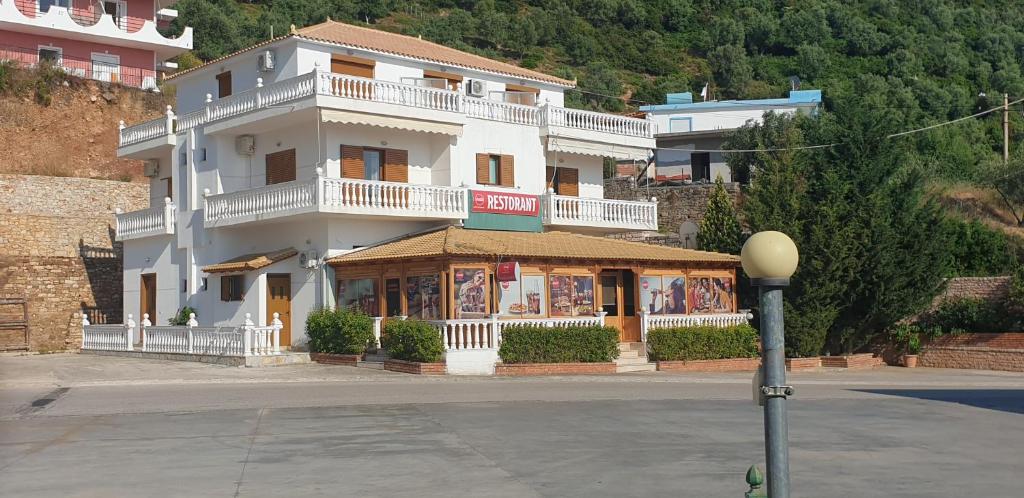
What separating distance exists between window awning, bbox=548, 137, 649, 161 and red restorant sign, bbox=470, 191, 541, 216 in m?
2.48

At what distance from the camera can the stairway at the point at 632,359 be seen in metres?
27.8

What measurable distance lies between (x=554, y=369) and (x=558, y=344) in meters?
0.73

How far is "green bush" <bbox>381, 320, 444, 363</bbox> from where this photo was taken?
25.3 m

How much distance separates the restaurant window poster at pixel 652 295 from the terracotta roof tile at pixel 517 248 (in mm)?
707

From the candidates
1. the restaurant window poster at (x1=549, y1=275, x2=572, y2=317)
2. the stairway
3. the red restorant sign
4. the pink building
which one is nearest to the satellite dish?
the red restorant sign

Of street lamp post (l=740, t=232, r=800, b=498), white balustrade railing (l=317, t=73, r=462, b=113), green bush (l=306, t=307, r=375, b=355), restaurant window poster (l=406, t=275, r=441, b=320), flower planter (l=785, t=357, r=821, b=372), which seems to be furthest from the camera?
flower planter (l=785, t=357, r=821, b=372)

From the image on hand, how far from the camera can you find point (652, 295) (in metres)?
30.1

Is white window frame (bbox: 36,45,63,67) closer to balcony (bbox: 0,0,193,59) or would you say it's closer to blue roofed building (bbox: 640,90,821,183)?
balcony (bbox: 0,0,193,59)

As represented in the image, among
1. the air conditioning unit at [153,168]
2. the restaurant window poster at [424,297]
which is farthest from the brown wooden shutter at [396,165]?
the air conditioning unit at [153,168]

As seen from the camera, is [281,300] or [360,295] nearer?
[360,295]

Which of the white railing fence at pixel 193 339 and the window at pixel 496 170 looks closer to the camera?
the white railing fence at pixel 193 339

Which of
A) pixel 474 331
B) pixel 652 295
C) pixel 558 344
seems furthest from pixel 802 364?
pixel 474 331

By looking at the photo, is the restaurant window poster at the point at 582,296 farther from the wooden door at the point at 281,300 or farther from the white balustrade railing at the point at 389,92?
the wooden door at the point at 281,300

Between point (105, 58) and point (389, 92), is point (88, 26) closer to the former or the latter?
point (105, 58)
